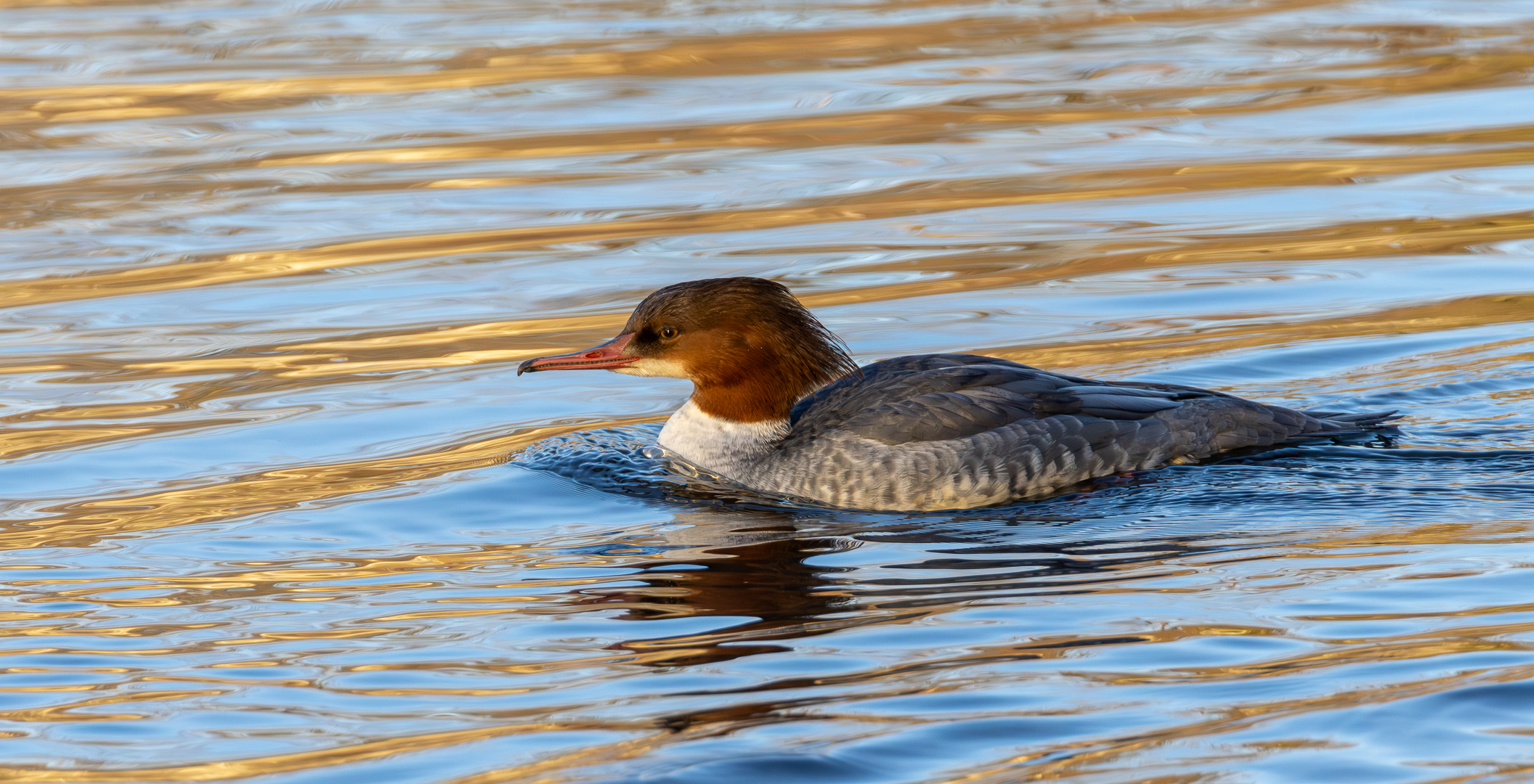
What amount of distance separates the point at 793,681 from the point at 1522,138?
10.1 m

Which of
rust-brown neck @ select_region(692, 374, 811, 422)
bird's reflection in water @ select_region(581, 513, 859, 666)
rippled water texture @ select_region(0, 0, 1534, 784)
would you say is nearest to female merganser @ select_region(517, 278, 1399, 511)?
rust-brown neck @ select_region(692, 374, 811, 422)

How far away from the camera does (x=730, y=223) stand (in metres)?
12.2

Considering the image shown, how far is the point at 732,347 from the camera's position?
784cm

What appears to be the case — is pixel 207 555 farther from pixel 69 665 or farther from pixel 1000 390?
pixel 1000 390

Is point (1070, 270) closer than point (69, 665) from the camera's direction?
No

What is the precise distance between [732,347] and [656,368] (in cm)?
34

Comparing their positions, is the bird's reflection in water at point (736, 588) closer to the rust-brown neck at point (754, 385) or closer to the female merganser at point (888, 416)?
the female merganser at point (888, 416)

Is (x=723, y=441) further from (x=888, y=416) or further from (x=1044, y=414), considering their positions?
(x=1044, y=414)

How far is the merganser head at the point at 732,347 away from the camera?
25.6ft

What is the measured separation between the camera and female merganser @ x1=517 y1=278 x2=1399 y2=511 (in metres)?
7.45

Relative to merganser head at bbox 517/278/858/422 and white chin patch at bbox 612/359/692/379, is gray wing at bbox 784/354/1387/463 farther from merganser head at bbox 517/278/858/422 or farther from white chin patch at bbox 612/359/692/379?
white chin patch at bbox 612/359/692/379

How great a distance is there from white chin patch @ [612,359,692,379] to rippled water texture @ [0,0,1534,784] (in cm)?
42

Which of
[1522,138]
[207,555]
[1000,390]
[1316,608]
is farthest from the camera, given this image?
[1522,138]

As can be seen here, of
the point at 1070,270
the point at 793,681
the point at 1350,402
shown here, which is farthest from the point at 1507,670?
the point at 1070,270
